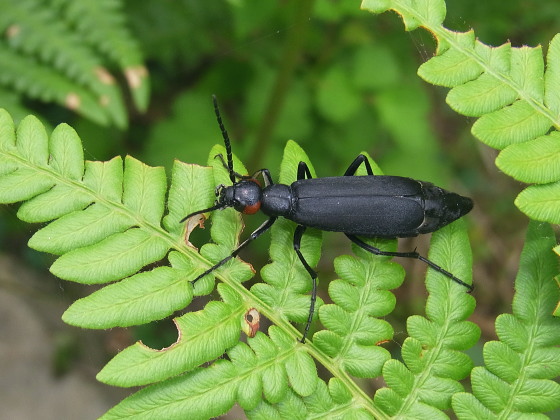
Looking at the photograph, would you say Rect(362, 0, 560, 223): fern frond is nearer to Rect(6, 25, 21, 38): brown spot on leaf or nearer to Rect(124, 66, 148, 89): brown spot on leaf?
Rect(124, 66, 148, 89): brown spot on leaf

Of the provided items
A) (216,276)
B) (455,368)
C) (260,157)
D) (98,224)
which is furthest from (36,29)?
(455,368)

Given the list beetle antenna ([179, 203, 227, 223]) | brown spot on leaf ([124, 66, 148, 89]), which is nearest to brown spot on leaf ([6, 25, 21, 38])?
brown spot on leaf ([124, 66, 148, 89])

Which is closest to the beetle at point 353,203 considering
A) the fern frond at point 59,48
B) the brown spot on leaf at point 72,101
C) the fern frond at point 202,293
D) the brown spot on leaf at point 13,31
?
the fern frond at point 202,293

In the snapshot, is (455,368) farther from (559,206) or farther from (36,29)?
(36,29)

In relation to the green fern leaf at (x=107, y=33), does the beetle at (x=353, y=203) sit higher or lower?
lower

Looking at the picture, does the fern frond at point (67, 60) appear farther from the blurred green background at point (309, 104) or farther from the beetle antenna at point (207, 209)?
the beetle antenna at point (207, 209)

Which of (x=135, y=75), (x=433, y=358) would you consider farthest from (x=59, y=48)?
(x=433, y=358)
